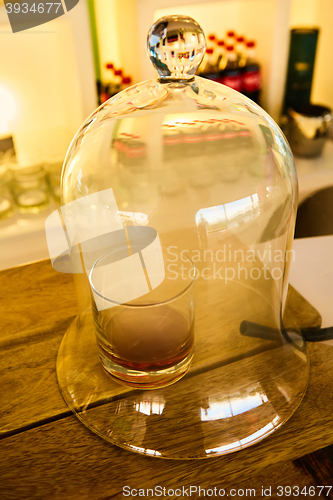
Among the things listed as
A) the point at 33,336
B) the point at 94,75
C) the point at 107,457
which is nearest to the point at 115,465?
the point at 107,457

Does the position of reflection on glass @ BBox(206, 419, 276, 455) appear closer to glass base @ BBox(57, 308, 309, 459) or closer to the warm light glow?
glass base @ BBox(57, 308, 309, 459)

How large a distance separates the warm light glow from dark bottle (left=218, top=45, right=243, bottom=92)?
0.56 m

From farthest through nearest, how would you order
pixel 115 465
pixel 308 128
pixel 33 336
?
pixel 308 128
pixel 33 336
pixel 115 465

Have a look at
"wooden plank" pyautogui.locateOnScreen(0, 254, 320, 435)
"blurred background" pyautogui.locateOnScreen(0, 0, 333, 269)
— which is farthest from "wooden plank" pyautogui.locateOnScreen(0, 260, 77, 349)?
"blurred background" pyautogui.locateOnScreen(0, 0, 333, 269)

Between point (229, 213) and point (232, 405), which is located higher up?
point (229, 213)

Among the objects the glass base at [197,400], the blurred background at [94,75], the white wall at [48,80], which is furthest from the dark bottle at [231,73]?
the glass base at [197,400]

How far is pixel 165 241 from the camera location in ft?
1.64

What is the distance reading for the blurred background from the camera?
3.51ft

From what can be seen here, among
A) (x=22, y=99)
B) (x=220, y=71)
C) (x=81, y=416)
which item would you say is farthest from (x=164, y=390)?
(x=220, y=71)

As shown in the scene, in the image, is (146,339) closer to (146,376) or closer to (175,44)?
(146,376)

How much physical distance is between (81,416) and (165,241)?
0.20 metres

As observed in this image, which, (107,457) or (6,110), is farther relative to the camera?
(6,110)

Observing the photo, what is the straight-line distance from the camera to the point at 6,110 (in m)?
1.15

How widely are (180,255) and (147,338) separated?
12 centimetres
